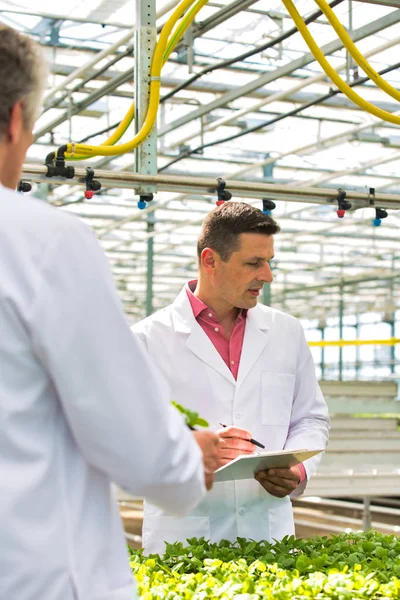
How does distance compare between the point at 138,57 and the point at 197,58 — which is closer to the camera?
the point at 138,57

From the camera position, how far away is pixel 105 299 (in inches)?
40.9

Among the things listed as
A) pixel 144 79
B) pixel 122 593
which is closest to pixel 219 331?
pixel 144 79

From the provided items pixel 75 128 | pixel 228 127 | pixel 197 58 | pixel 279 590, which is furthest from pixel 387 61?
pixel 279 590

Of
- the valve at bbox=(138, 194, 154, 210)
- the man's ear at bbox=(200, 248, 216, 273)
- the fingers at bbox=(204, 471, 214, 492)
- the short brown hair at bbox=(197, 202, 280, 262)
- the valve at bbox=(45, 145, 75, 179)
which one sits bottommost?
the fingers at bbox=(204, 471, 214, 492)

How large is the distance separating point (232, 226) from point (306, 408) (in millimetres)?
674

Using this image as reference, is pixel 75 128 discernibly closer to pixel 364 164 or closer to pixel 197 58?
pixel 197 58

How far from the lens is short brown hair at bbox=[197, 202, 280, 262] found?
8.86ft

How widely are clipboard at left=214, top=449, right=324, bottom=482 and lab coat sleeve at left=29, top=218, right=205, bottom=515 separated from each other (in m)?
0.95

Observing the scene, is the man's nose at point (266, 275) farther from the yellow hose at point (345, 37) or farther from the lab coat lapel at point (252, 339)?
the yellow hose at point (345, 37)

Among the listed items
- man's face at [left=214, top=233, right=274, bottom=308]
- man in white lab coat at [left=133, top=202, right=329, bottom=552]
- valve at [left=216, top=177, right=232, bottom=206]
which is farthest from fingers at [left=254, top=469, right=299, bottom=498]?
valve at [left=216, top=177, right=232, bottom=206]

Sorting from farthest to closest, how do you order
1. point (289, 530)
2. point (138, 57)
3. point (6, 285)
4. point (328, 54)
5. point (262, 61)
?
point (262, 61), point (328, 54), point (138, 57), point (289, 530), point (6, 285)

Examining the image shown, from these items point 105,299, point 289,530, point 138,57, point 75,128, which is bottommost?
point 289,530

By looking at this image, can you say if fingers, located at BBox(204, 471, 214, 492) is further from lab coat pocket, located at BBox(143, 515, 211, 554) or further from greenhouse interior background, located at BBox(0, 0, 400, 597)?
greenhouse interior background, located at BBox(0, 0, 400, 597)

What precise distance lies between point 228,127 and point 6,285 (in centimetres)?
839
